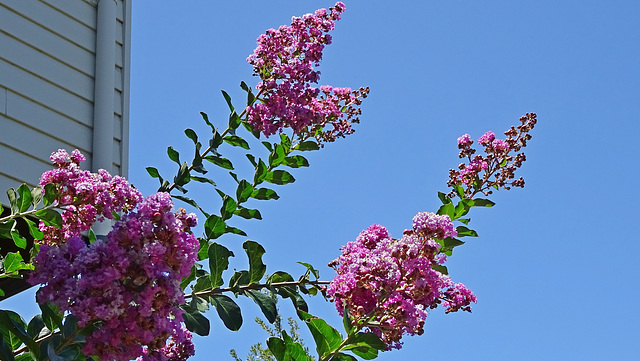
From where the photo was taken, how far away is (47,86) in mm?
2658

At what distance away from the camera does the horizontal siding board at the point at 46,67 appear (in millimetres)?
2586

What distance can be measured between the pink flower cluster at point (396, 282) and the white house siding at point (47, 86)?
4.33ft

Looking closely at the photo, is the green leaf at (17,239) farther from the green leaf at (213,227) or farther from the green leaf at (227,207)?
the green leaf at (227,207)

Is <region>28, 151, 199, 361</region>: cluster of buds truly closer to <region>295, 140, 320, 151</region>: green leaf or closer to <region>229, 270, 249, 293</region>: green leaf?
<region>229, 270, 249, 293</region>: green leaf

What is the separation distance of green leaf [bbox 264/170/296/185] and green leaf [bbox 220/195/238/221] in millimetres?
144

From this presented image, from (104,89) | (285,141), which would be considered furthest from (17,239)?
(104,89)

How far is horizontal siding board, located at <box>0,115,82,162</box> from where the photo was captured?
2.45m

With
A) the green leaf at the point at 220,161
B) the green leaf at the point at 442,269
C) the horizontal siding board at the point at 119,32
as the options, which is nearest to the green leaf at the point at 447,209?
the green leaf at the point at 442,269

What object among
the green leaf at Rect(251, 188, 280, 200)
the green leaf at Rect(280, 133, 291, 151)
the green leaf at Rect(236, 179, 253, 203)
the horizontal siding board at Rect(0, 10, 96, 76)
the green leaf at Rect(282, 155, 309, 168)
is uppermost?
the horizontal siding board at Rect(0, 10, 96, 76)

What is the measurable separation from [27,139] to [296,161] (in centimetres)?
85

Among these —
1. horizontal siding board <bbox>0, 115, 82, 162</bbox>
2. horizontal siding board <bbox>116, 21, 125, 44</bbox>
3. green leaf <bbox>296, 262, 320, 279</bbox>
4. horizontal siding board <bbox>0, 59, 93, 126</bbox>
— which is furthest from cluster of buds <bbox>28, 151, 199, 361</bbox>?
horizontal siding board <bbox>116, 21, 125, 44</bbox>

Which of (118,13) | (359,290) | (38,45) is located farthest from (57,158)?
(118,13)

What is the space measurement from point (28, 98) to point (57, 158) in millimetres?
1111

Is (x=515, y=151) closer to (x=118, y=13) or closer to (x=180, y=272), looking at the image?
(x=180, y=272)
